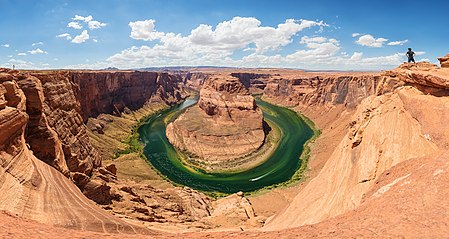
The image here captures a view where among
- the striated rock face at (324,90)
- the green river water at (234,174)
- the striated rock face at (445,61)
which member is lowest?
the green river water at (234,174)

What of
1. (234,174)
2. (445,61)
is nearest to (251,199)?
(234,174)

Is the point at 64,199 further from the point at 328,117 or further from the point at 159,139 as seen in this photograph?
the point at 328,117

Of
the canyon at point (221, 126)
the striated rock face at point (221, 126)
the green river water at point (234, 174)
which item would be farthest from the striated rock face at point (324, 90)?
the striated rock face at point (221, 126)

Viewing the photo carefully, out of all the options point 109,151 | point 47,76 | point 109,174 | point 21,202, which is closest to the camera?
point 21,202

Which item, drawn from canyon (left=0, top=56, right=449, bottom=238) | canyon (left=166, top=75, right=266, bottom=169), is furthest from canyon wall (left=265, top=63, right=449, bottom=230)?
canyon (left=166, top=75, right=266, bottom=169)

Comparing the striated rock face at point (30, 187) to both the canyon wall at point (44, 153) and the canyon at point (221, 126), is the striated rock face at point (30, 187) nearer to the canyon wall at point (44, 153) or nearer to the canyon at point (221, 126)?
the canyon wall at point (44, 153)

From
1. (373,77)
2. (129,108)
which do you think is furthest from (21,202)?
(129,108)

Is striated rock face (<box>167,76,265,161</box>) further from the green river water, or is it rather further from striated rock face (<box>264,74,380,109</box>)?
striated rock face (<box>264,74,380,109</box>)
